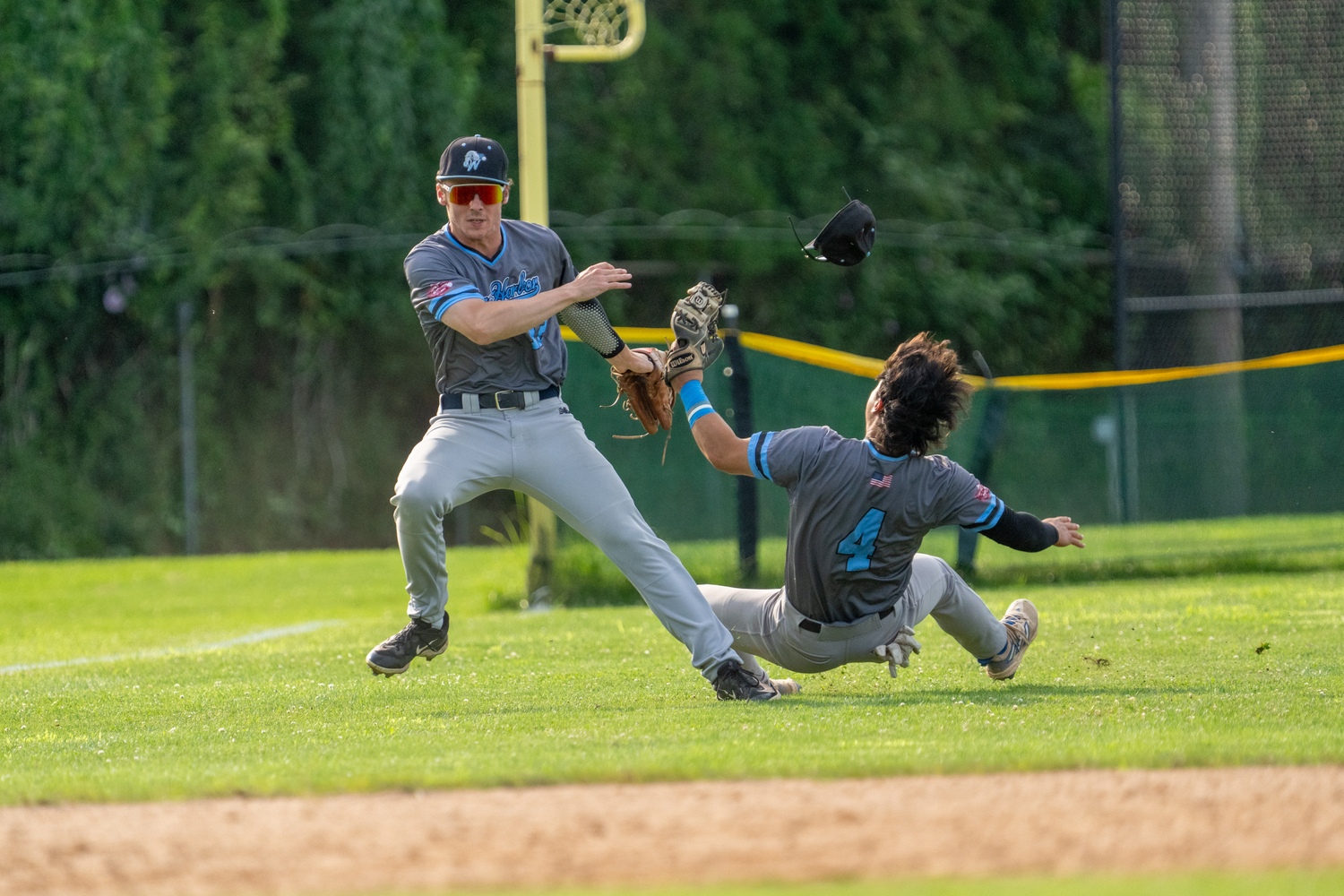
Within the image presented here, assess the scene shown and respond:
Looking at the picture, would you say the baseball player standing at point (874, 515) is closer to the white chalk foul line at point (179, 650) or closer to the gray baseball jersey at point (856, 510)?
the gray baseball jersey at point (856, 510)

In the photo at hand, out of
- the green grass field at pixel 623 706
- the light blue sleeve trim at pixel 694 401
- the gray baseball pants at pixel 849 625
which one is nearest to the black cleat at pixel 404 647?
the green grass field at pixel 623 706

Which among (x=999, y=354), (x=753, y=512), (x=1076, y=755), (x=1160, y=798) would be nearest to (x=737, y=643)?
(x=1076, y=755)

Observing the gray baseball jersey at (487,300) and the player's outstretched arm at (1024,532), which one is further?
the gray baseball jersey at (487,300)

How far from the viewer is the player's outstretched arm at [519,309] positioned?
18.7 feet

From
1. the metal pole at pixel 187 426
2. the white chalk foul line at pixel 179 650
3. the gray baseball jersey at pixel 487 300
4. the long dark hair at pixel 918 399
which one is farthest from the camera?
the metal pole at pixel 187 426

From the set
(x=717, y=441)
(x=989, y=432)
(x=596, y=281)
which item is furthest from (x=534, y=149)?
(x=717, y=441)

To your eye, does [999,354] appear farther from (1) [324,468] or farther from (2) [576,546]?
(2) [576,546]

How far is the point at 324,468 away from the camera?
17.4 m

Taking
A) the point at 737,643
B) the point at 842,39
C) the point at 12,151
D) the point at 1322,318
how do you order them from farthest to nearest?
the point at 842,39, the point at 1322,318, the point at 12,151, the point at 737,643

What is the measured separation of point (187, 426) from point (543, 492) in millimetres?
11115

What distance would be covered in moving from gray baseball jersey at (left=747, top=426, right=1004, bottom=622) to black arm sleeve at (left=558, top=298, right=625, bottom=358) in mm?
892

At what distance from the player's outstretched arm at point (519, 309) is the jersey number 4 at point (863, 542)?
1.23m

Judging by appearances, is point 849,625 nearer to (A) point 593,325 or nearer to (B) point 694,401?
(B) point 694,401

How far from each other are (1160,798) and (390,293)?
1467 cm
